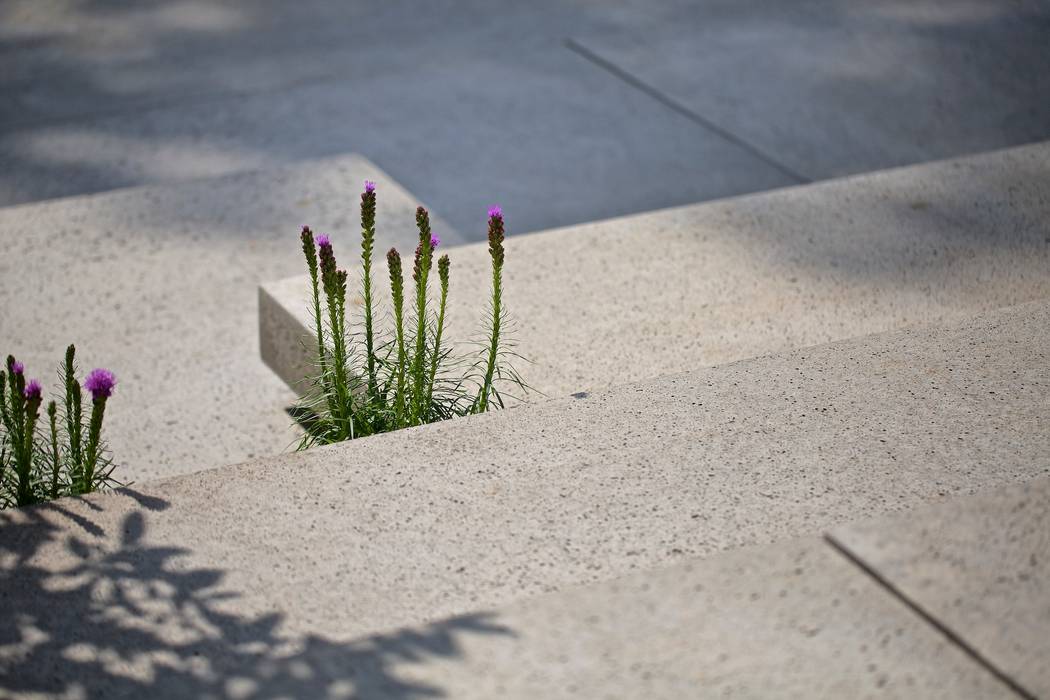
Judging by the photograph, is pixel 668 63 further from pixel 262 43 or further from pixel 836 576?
pixel 836 576

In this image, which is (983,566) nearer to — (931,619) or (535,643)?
(931,619)

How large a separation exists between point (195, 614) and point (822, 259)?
232 centimetres

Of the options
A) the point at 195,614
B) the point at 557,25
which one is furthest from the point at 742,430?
the point at 557,25

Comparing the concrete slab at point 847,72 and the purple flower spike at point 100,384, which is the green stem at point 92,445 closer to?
the purple flower spike at point 100,384

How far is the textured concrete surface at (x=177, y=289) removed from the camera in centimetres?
379

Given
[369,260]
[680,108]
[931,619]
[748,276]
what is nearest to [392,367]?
[369,260]

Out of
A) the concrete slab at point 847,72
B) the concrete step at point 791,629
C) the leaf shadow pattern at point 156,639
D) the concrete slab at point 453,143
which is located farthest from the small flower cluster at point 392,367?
the concrete slab at point 847,72

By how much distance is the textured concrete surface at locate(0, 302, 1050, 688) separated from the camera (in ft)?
6.71

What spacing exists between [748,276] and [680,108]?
261cm

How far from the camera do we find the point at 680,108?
605cm

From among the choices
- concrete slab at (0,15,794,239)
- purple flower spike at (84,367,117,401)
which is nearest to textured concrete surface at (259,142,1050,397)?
purple flower spike at (84,367,117,401)

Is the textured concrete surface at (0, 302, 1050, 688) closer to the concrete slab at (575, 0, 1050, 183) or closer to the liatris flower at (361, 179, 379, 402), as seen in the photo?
the liatris flower at (361, 179, 379, 402)

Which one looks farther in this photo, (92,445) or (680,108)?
(680,108)

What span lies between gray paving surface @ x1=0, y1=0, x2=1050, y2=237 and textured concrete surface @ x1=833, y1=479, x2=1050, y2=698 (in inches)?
119
